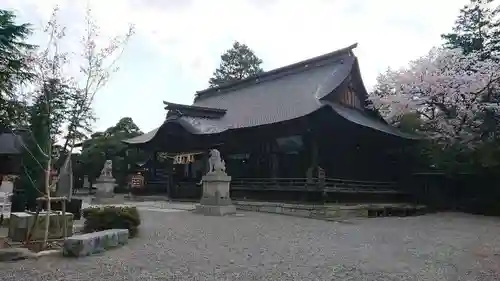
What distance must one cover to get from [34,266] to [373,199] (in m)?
13.5

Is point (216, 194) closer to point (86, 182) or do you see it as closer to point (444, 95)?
point (444, 95)

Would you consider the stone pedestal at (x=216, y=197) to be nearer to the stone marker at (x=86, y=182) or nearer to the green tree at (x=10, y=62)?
the green tree at (x=10, y=62)

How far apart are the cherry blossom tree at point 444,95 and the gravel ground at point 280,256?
7988 mm

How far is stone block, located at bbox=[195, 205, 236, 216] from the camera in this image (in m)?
12.3

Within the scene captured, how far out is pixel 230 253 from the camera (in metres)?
6.44

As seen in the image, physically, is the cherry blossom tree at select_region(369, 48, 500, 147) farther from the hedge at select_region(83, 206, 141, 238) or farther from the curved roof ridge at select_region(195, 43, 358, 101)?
the hedge at select_region(83, 206, 141, 238)

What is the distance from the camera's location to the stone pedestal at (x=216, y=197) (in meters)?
12.3

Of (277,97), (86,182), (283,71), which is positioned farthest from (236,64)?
(277,97)

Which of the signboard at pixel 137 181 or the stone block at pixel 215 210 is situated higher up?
the signboard at pixel 137 181

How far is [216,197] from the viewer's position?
1246 cm

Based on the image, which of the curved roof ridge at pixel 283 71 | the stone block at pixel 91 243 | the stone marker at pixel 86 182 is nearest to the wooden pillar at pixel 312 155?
the curved roof ridge at pixel 283 71

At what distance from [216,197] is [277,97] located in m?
8.53

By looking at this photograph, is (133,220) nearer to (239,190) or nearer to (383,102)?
(239,190)

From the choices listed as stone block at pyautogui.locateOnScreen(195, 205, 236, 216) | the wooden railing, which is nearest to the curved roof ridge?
the wooden railing
